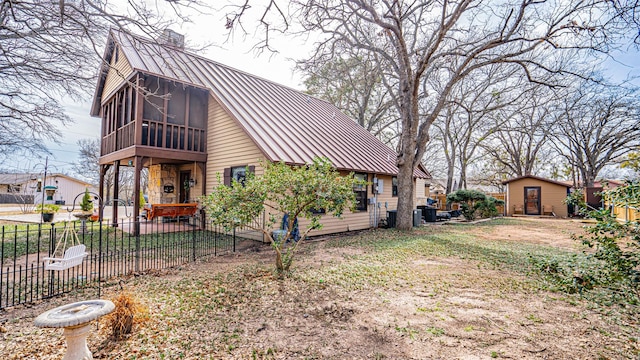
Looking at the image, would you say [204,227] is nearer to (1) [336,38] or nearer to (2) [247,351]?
(2) [247,351]

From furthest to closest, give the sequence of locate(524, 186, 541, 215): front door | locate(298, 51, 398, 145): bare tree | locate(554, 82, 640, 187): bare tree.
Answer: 1. locate(298, 51, 398, 145): bare tree
2. locate(524, 186, 541, 215): front door
3. locate(554, 82, 640, 187): bare tree

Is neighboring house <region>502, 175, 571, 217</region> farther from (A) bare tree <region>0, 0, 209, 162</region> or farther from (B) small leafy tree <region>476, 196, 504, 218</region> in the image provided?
(A) bare tree <region>0, 0, 209, 162</region>

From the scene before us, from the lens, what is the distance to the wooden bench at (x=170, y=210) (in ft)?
33.0

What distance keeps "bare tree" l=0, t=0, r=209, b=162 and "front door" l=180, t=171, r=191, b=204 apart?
14.7 feet

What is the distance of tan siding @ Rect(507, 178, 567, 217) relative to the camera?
19.2 meters

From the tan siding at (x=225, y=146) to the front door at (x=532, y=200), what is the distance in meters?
20.5

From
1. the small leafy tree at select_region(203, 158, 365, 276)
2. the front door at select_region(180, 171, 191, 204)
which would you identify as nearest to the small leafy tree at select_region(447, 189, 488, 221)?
the small leafy tree at select_region(203, 158, 365, 276)

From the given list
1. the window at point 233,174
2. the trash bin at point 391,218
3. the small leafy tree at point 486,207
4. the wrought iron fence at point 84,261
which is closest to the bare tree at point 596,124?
the small leafy tree at point 486,207

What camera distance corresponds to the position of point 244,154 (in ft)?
30.6

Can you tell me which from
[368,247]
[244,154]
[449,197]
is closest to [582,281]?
[368,247]

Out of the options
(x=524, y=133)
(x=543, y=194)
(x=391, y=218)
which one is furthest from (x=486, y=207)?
(x=524, y=133)

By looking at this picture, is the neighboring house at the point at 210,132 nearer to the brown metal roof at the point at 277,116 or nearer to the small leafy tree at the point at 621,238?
the brown metal roof at the point at 277,116

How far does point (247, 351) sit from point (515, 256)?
24.3ft

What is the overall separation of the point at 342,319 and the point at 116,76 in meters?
14.4
